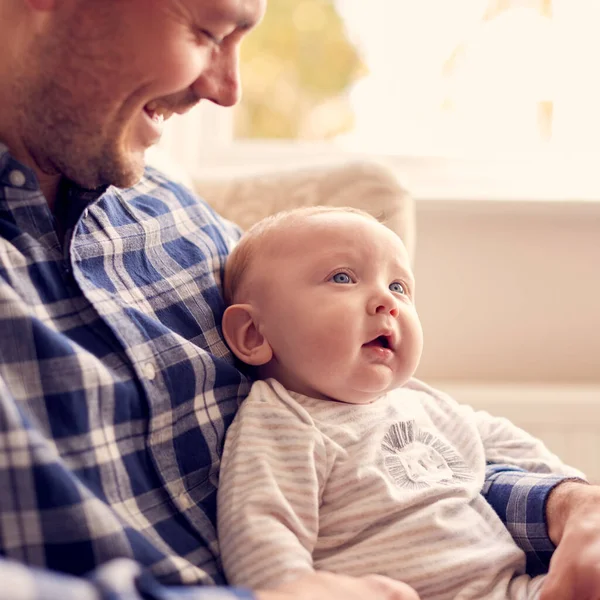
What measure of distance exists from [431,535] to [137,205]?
2.07 ft

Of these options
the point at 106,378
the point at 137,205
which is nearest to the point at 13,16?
the point at 137,205

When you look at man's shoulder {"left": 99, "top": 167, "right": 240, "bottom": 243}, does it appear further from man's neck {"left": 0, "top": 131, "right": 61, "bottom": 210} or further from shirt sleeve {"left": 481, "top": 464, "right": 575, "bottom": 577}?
shirt sleeve {"left": 481, "top": 464, "right": 575, "bottom": 577}

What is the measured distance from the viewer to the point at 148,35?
1.03 m

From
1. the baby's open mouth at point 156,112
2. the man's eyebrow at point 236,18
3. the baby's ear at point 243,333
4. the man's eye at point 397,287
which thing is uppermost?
the man's eyebrow at point 236,18

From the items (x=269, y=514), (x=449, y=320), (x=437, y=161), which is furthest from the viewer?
(x=437, y=161)

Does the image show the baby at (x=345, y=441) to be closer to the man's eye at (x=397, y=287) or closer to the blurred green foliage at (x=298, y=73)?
the man's eye at (x=397, y=287)

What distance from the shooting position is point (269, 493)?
982 millimetres

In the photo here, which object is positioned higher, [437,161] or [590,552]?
[437,161]

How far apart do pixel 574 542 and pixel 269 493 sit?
36 cm

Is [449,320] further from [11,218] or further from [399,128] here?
[11,218]

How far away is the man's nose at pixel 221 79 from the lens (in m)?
1.13

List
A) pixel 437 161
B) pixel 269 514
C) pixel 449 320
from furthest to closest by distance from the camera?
pixel 437 161 < pixel 449 320 < pixel 269 514

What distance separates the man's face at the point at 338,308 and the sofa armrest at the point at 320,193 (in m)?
0.36

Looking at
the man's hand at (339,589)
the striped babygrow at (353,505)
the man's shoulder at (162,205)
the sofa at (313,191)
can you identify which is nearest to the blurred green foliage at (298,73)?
the sofa at (313,191)
